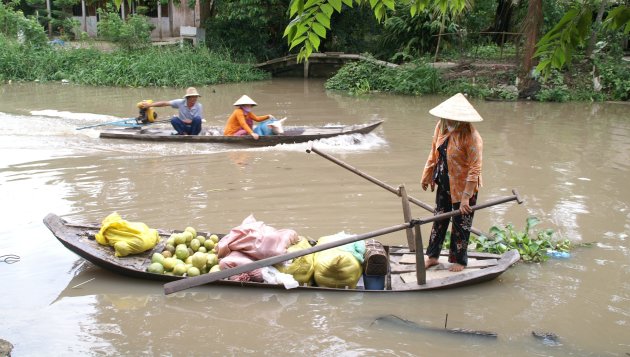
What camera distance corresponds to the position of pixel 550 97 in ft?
48.7

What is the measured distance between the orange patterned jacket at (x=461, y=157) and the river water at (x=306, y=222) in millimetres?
908

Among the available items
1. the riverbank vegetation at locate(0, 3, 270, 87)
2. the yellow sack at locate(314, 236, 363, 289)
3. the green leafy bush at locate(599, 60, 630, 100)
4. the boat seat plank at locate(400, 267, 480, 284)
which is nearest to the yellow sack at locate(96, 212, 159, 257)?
the yellow sack at locate(314, 236, 363, 289)

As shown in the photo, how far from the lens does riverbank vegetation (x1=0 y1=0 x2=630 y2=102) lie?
15156 millimetres

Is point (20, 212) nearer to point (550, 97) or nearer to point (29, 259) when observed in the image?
point (29, 259)

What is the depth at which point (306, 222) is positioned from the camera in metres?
6.60

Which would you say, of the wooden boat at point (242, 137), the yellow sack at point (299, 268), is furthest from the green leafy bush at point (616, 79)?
the yellow sack at point (299, 268)

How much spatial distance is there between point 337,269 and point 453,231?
1008 mm

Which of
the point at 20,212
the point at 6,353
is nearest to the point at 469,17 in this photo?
the point at 20,212

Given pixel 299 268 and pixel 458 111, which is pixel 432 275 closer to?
pixel 299 268

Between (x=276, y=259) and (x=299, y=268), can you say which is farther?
(x=299, y=268)

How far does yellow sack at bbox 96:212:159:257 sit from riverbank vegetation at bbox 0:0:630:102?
33.9 ft

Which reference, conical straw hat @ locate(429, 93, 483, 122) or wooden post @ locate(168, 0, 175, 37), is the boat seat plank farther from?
wooden post @ locate(168, 0, 175, 37)

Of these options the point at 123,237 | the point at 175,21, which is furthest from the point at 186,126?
the point at 175,21

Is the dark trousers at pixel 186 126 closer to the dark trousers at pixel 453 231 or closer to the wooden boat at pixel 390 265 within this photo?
the wooden boat at pixel 390 265
